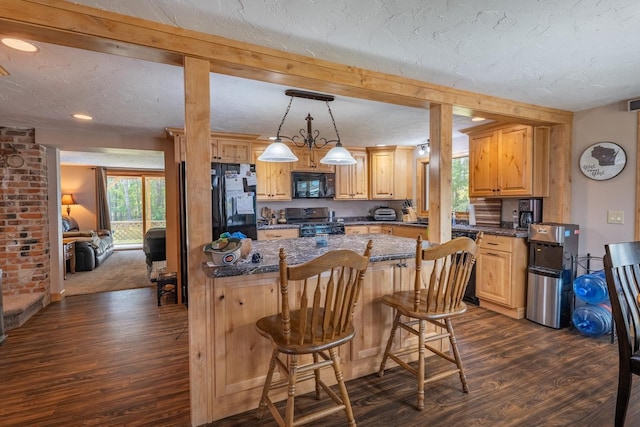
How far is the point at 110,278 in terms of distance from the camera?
540 centimetres

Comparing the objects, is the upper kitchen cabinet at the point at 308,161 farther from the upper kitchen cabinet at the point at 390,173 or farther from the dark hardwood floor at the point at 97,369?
the dark hardwood floor at the point at 97,369

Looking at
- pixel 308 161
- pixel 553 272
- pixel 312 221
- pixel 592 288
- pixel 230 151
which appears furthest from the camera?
pixel 312 221

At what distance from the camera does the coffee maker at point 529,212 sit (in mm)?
3730

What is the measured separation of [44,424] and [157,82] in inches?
91.9

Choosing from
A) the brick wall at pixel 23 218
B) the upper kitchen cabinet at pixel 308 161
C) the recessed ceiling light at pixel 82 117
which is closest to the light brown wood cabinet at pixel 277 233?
the upper kitchen cabinet at pixel 308 161

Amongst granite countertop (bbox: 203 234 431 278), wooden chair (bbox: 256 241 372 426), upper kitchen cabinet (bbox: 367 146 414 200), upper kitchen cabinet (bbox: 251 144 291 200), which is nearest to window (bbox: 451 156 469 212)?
upper kitchen cabinet (bbox: 367 146 414 200)

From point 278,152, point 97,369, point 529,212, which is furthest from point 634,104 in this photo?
point 97,369

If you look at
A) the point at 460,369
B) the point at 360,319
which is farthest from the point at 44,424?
the point at 460,369

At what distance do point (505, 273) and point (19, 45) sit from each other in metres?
4.40

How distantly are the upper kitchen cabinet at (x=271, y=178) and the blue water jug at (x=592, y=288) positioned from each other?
150 inches

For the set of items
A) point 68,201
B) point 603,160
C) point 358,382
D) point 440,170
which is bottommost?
A: point 358,382

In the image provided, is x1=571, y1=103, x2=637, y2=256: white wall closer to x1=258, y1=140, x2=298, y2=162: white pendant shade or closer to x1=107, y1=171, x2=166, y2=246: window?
x1=258, y1=140, x2=298, y2=162: white pendant shade

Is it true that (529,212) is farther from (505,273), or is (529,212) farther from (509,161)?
(505,273)

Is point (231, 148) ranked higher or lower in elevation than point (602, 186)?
higher
